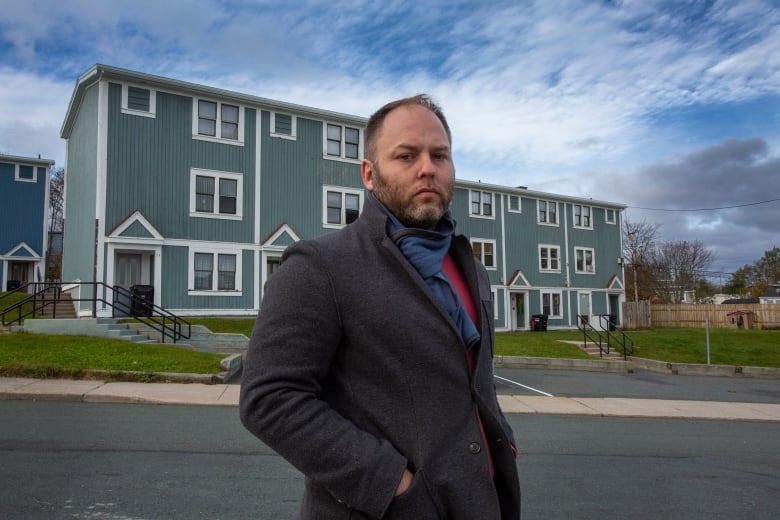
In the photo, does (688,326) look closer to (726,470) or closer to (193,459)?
(726,470)

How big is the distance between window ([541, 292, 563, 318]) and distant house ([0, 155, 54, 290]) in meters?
29.7

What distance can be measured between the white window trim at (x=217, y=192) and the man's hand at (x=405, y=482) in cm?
2219

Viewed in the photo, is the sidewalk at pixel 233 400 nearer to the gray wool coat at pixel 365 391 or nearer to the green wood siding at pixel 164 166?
the gray wool coat at pixel 365 391

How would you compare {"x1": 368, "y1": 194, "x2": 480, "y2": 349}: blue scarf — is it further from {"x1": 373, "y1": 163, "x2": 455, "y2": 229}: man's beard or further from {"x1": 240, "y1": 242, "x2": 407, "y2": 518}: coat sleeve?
{"x1": 240, "y1": 242, "x2": 407, "y2": 518}: coat sleeve

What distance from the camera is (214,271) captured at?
2255cm

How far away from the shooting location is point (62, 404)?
358 inches

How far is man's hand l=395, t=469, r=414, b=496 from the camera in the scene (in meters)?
1.56

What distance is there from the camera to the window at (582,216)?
38.6 m

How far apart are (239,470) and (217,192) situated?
18514 millimetres

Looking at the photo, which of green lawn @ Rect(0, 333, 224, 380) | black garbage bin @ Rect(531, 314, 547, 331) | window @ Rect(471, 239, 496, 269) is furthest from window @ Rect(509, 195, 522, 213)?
green lawn @ Rect(0, 333, 224, 380)

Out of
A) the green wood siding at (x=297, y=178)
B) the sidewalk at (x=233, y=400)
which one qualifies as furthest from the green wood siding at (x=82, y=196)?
the sidewalk at (x=233, y=400)

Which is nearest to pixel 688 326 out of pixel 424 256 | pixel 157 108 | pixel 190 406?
pixel 157 108

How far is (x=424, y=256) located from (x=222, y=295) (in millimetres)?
21766

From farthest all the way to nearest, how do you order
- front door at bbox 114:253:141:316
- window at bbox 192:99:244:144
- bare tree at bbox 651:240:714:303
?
bare tree at bbox 651:240:714:303, window at bbox 192:99:244:144, front door at bbox 114:253:141:316
